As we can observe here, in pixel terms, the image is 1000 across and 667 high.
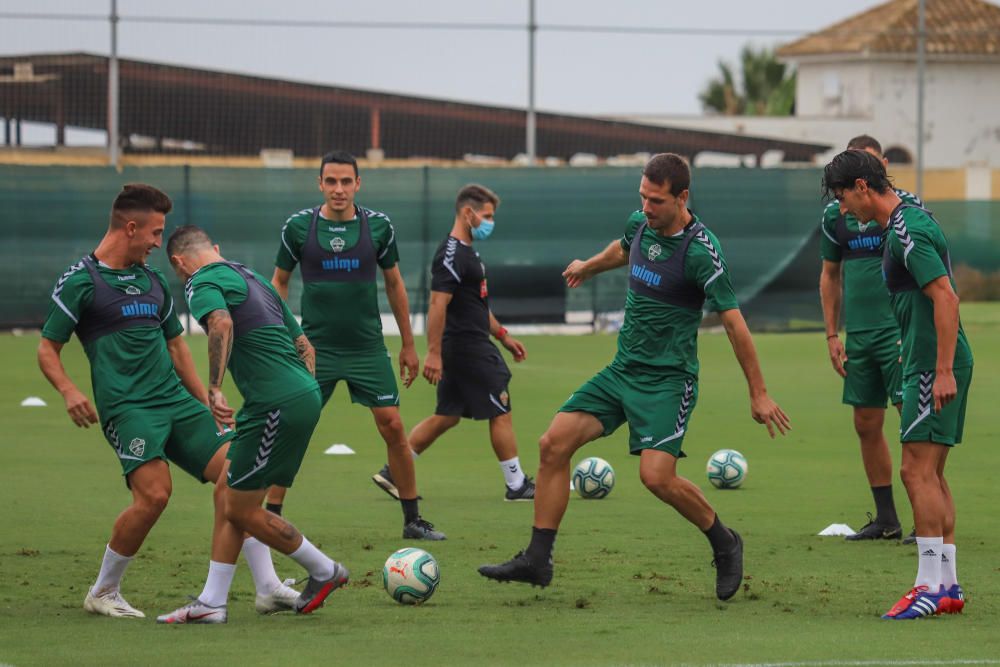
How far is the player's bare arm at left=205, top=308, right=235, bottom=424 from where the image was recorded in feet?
23.2

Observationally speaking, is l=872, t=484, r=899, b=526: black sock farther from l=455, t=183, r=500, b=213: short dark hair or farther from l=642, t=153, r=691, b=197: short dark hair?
l=455, t=183, r=500, b=213: short dark hair

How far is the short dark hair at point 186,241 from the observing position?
7.48 metres

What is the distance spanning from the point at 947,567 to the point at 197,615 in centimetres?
330

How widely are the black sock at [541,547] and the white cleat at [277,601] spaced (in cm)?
111

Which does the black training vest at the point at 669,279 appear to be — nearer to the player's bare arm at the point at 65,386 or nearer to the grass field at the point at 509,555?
the grass field at the point at 509,555

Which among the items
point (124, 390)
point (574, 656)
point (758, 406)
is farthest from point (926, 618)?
point (124, 390)

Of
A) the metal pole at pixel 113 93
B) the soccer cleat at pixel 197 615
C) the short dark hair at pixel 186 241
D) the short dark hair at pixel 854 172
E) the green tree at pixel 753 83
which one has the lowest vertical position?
the soccer cleat at pixel 197 615

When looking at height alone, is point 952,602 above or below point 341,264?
below

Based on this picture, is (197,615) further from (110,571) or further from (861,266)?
(861,266)

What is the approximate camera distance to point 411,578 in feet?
25.1

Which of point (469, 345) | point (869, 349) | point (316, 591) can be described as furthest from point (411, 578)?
point (469, 345)

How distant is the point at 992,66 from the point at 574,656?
5128 cm

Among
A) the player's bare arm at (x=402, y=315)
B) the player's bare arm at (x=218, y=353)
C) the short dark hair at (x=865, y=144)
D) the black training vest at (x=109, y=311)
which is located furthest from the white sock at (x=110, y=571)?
the short dark hair at (x=865, y=144)

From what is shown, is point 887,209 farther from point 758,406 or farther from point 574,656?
point 574,656
